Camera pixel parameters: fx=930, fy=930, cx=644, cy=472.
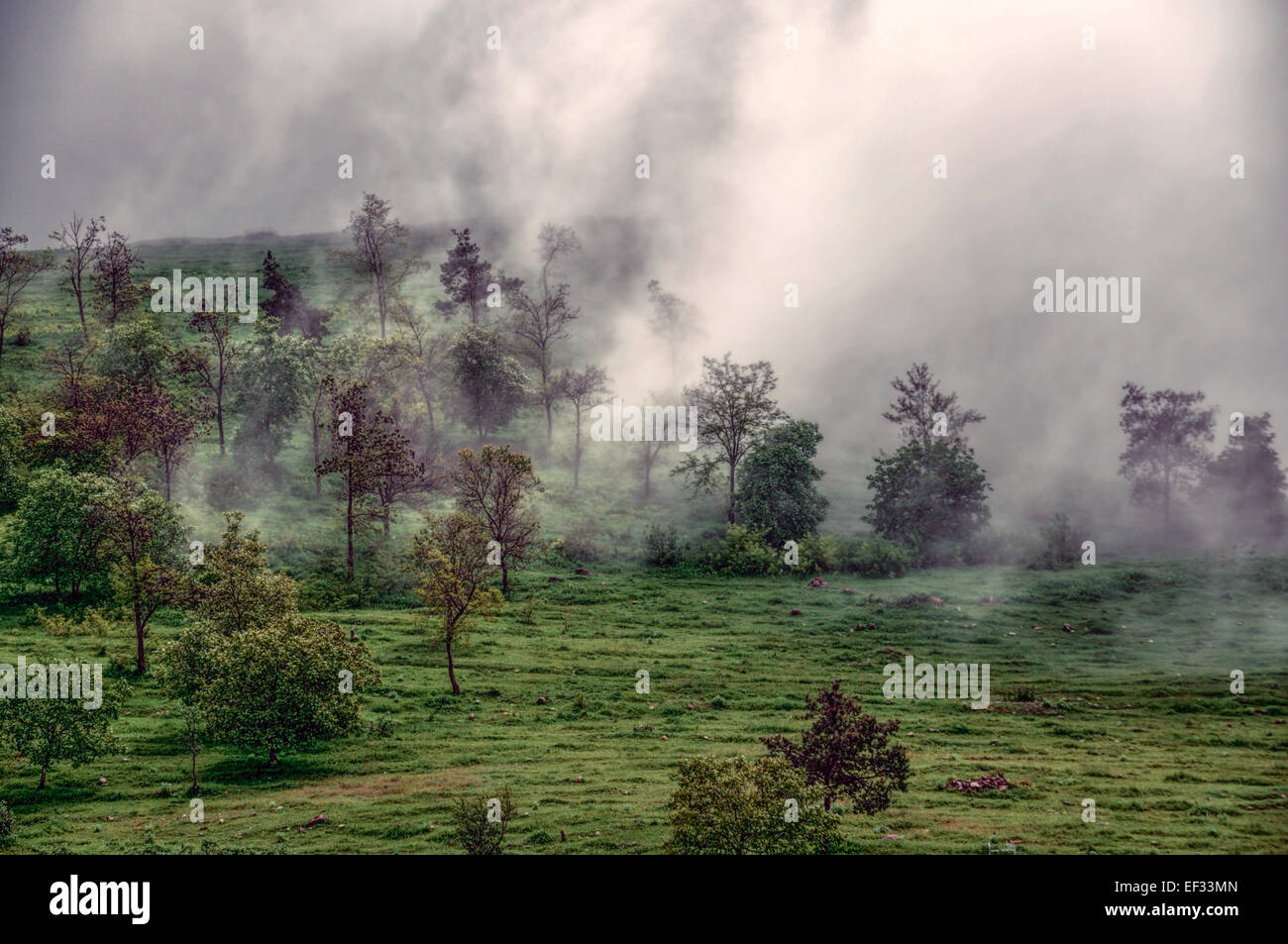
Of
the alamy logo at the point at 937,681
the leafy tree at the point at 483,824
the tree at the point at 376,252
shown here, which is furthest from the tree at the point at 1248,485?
the tree at the point at 376,252

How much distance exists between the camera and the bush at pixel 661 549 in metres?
87.9

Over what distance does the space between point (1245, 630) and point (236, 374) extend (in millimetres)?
94190

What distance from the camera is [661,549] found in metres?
88.6

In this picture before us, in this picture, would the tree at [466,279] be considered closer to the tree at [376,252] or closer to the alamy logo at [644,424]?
the tree at [376,252]

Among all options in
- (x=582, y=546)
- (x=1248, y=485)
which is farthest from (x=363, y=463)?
(x=1248, y=485)

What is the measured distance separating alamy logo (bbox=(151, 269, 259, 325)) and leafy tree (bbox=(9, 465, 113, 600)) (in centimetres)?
4113

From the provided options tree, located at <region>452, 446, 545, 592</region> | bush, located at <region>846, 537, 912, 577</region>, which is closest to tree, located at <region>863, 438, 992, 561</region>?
bush, located at <region>846, 537, 912, 577</region>

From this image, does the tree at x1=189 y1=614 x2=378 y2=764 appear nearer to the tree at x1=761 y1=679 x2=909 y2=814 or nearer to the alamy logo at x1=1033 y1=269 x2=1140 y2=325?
the tree at x1=761 y1=679 x2=909 y2=814

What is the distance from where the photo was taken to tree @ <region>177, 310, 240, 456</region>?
9312cm

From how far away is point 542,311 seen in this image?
5605 inches

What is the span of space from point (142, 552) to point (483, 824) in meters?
37.5

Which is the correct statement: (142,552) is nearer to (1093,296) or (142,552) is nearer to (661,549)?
(661,549)
